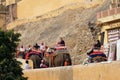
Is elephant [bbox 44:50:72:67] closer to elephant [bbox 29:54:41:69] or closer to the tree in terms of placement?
elephant [bbox 29:54:41:69]

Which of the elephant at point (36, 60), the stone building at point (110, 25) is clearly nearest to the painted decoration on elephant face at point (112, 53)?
the elephant at point (36, 60)

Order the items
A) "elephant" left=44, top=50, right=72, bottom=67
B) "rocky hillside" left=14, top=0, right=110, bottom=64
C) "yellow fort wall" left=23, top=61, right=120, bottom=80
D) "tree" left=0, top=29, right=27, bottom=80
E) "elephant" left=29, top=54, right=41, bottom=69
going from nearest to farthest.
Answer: "yellow fort wall" left=23, top=61, right=120, bottom=80 < "tree" left=0, top=29, right=27, bottom=80 < "elephant" left=44, top=50, right=72, bottom=67 < "elephant" left=29, top=54, right=41, bottom=69 < "rocky hillside" left=14, top=0, right=110, bottom=64

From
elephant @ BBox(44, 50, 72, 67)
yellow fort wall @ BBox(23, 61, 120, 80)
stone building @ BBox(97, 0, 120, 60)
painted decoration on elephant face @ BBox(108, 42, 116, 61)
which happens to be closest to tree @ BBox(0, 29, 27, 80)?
yellow fort wall @ BBox(23, 61, 120, 80)

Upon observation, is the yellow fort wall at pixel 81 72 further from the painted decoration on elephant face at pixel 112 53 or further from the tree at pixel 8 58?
the tree at pixel 8 58

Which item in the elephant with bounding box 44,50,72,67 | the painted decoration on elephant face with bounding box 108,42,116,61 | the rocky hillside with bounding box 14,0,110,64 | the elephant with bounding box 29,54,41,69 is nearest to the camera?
the painted decoration on elephant face with bounding box 108,42,116,61

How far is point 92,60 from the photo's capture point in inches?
683

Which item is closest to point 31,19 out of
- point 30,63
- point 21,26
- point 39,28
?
point 21,26

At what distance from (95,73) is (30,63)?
505 centimetres

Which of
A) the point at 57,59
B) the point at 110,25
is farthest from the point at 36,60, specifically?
the point at 110,25

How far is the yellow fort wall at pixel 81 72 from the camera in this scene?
50.4 ft

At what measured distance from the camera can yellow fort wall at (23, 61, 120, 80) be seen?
15.4 metres

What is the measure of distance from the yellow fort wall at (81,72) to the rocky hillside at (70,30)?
14157 mm

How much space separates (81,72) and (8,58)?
1.90m

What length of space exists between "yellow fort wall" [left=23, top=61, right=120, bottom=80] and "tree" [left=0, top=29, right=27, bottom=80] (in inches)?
48.5
